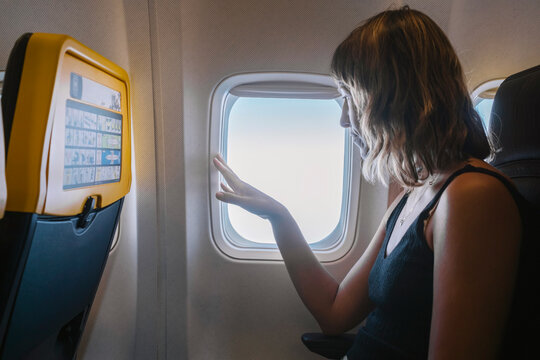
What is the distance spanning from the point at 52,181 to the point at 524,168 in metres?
1.23

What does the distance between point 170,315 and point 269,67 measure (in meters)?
1.27

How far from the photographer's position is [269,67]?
1.54 metres

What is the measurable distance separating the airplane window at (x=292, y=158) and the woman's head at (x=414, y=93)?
26.9 inches

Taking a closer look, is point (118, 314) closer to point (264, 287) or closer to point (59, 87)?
point (264, 287)

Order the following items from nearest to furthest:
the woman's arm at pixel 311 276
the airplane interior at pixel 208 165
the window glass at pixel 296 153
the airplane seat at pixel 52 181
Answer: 1. the airplane seat at pixel 52 181
2. the airplane interior at pixel 208 165
3. the woman's arm at pixel 311 276
4. the window glass at pixel 296 153

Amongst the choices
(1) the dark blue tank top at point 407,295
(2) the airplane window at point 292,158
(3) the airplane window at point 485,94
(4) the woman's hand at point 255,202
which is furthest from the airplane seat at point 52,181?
(3) the airplane window at point 485,94

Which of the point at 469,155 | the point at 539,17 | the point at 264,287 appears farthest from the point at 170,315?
the point at 539,17

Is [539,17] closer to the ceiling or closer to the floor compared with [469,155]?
closer to the ceiling

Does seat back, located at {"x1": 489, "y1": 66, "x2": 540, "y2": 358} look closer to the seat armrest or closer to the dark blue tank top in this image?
the dark blue tank top

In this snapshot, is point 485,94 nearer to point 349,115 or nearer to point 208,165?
point 349,115

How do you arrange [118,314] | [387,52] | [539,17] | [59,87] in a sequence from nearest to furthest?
[59,87], [387,52], [539,17], [118,314]

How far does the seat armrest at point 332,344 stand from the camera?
1.39 meters

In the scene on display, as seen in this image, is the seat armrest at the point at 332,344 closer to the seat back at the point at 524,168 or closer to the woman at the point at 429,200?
the woman at the point at 429,200

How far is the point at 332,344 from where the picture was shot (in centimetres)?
139
